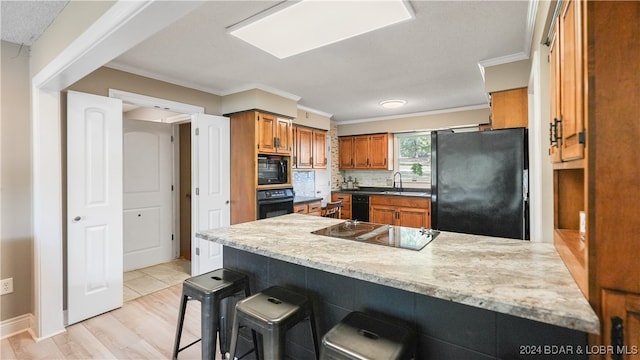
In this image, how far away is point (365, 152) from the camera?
19.4 feet

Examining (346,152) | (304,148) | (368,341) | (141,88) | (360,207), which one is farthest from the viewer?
(346,152)

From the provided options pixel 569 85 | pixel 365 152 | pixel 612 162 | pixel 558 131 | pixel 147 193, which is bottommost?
pixel 147 193

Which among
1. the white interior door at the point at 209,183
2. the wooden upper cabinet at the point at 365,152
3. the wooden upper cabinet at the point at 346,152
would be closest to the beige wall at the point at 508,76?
the wooden upper cabinet at the point at 365,152

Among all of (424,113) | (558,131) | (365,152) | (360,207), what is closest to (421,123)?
(424,113)

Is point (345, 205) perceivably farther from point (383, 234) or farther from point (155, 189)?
point (383, 234)

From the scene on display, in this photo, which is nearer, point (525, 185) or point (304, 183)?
point (525, 185)

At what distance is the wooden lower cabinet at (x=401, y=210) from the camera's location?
→ 4824mm

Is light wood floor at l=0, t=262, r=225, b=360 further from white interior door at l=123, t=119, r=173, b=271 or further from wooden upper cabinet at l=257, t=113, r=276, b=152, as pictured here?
wooden upper cabinet at l=257, t=113, r=276, b=152

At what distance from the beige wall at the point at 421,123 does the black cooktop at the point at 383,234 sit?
359 cm

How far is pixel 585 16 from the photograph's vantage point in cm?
84

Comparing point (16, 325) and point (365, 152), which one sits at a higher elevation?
point (365, 152)

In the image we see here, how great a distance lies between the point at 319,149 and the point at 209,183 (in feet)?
7.69

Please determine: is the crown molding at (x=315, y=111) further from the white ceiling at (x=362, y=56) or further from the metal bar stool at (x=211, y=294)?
the metal bar stool at (x=211, y=294)

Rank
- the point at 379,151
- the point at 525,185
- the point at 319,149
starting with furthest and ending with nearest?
the point at 379,151, the point at 319,149, the point at 525,185
